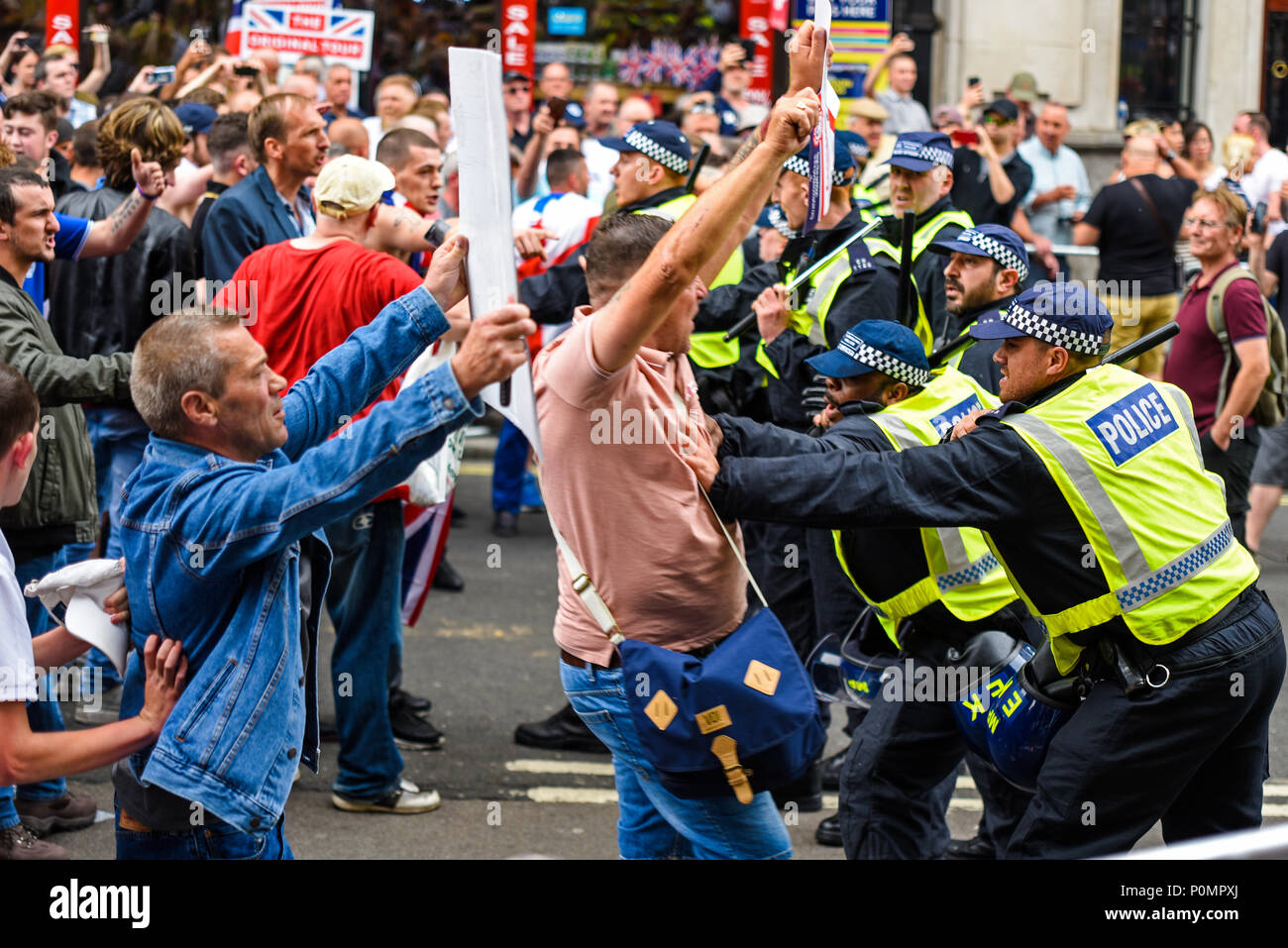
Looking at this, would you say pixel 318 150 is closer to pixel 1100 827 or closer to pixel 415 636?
pixel 415 636

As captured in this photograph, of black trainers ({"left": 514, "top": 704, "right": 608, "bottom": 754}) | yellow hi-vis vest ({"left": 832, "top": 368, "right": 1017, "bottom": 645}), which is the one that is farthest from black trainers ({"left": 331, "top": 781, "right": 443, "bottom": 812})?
yellow hi-vis vest ({"left": 832, "top": 368, "right": 1017, "bottom": 645})

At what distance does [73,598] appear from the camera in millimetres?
3053

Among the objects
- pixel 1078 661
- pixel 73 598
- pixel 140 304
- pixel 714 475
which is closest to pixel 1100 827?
pixel 1078 661

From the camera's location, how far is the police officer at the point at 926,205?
6391mm

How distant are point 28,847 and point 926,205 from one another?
168 inches

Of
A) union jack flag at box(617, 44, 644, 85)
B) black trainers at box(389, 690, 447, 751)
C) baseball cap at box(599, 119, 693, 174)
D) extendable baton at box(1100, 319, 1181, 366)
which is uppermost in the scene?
union jack flag at box(617, 44, 644, 85)

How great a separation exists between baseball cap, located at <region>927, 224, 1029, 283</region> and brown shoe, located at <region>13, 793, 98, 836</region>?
3.52 m

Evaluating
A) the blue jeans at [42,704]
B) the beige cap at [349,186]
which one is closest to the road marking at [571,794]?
the blue jeans at [42,704]

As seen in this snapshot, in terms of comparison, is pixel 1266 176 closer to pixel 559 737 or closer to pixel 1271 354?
pixel 1271 354

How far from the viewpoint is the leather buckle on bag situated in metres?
3.20

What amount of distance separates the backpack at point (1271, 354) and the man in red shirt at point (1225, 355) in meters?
0.01

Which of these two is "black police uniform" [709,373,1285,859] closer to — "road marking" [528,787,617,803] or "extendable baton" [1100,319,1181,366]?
"extendable baton" [1100,319,1181,366]

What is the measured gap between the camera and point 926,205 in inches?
262

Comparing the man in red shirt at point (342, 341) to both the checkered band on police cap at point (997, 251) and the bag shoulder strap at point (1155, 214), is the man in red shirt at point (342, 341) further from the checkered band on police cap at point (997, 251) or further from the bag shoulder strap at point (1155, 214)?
the bag shoulder strap at point (1155, 214)
